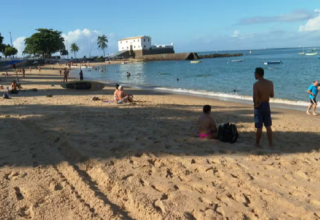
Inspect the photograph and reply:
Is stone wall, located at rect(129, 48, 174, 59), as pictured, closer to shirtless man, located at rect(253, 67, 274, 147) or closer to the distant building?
the distant building

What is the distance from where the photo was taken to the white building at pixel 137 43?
10600cm

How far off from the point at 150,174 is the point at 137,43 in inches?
4242

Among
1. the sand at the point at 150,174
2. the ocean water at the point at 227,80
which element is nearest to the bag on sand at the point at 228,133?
the sand at the point at 150,174

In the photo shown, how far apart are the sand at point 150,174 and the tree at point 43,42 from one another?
82704 millimetres

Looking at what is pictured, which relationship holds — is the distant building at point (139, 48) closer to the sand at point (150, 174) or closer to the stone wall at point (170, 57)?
the stone wall at point (170, 57)

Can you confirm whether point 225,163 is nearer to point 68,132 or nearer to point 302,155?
point 302,155

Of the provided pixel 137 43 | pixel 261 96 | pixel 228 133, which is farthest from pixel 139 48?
pixel 261 96

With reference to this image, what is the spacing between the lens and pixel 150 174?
405cm

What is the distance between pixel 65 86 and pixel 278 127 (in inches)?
555

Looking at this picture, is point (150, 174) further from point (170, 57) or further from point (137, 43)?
point (137, 43)

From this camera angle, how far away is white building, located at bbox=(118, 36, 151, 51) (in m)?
106

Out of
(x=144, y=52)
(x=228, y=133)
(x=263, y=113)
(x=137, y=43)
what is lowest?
(x=228, y=133)

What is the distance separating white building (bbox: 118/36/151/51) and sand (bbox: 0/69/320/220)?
102691 mm

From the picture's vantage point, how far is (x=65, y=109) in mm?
9609
